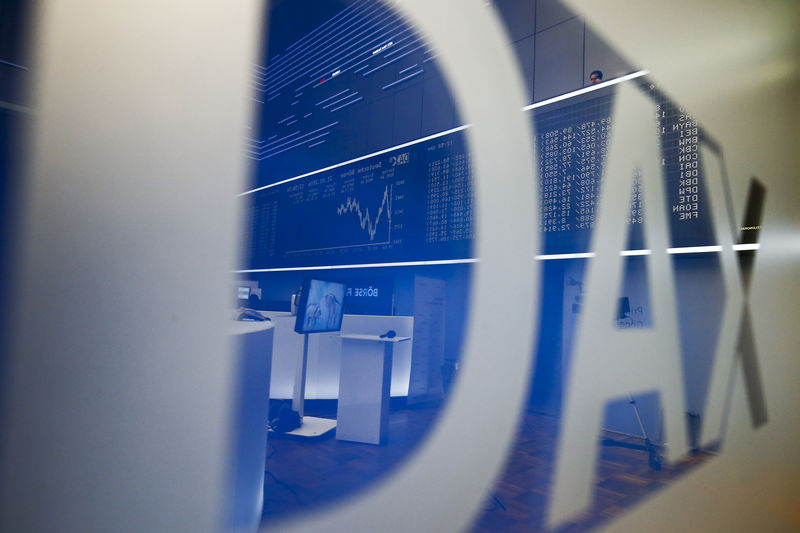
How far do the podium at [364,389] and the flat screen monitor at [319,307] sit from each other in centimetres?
19

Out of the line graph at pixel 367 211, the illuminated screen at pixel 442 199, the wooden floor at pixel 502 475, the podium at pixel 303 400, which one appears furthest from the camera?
the line graph at pixel 367 211

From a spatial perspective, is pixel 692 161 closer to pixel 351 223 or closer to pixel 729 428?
pixel 729 428

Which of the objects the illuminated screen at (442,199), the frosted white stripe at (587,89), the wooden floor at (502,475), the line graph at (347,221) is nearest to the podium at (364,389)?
the wooden floor at (502,475)

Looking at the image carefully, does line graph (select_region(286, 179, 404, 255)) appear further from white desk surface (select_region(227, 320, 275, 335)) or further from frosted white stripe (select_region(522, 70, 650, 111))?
white desk surface (select_region(227, 320, 275, 335))

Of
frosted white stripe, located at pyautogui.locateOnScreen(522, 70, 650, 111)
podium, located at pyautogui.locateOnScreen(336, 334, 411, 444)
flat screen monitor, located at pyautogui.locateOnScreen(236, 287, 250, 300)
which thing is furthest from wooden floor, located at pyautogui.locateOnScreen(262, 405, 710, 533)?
frosted white stripe, located at pyautogui.locateOnScreen(522, 70, 650, 111)

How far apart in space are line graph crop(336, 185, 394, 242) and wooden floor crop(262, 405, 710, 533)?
4.99ft

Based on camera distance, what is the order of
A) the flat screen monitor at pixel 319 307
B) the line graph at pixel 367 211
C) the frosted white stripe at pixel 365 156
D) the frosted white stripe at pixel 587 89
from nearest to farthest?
1. the frosted white stripe at pixel 587 89
2. the flat screen monitor at pixel 319 307
3. the frosted white stripe at pixel 365 156
4. the line graph at pixel 367 211

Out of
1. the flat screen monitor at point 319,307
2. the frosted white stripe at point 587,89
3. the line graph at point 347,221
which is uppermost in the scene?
the frosted white stripe at point 587,89

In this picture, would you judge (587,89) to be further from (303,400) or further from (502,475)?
(303,400)

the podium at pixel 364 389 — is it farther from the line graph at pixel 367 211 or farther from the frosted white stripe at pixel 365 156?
the frosted white stripe at pixel 365 156

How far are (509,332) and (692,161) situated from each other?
130 cm

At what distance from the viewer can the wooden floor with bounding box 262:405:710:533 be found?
6.03ft

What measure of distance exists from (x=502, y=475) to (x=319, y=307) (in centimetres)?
140

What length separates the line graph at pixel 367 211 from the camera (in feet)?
11.9
